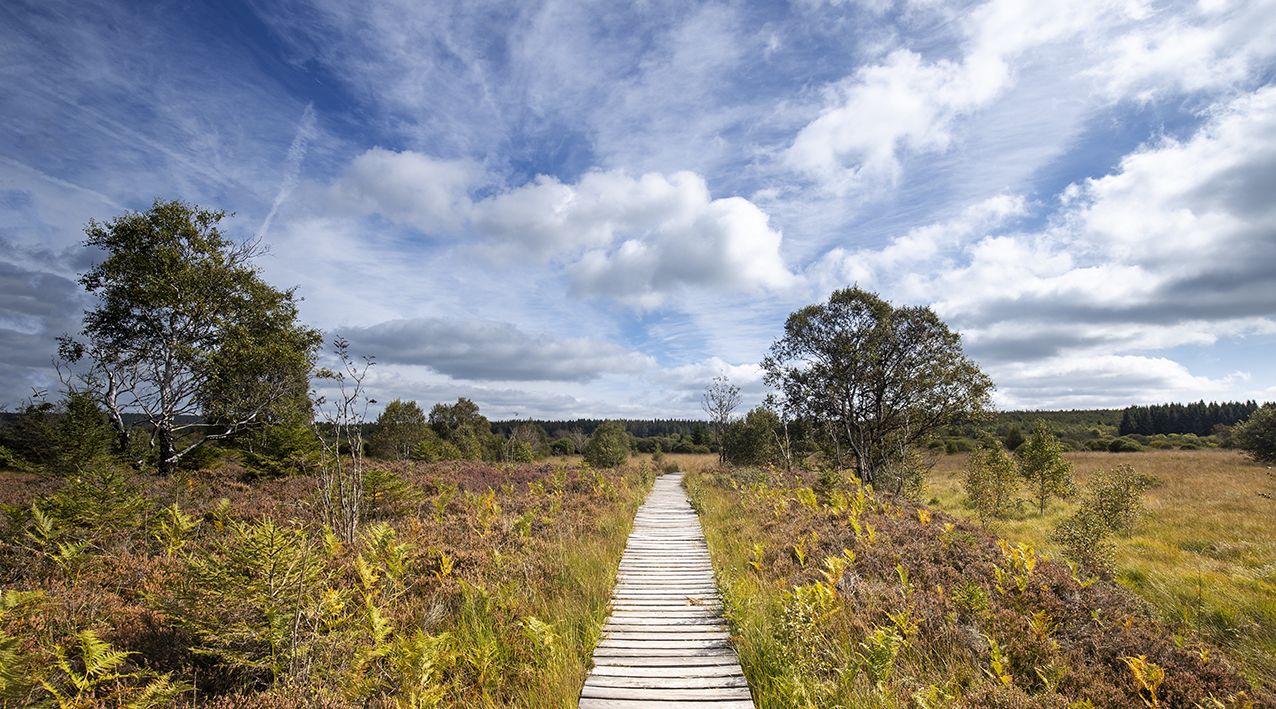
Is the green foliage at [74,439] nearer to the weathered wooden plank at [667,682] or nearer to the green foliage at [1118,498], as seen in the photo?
the weathered wooden plank at [667,682]

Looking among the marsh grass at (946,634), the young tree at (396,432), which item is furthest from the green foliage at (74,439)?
the young tree at (396,432)

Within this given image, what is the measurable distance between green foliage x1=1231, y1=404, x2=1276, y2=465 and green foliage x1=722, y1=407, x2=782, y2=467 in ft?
102

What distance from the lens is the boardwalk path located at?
177 inches

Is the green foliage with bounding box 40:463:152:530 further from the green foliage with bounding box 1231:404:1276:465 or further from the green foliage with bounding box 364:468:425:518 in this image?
the green foliage with bounding box 1231:404:1276:465

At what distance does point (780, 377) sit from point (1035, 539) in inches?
436

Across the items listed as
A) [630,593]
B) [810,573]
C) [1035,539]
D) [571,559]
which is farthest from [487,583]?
[1035,539]

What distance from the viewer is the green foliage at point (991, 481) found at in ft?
59.8

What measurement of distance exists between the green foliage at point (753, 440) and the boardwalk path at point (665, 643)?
22.5m

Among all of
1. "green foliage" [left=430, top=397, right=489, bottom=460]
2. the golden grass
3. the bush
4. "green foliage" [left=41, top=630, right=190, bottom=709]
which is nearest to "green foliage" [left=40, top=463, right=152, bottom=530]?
"green foliage" [left=41, top=630, right=190, bottom=709]

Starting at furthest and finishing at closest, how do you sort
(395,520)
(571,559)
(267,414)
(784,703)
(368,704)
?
1. (267,414)
2. (395,520)
3. (571,559)
4. (784,703)
5. (368,704)

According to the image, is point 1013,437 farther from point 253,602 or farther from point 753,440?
point 253,602

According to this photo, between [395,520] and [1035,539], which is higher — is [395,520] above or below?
above

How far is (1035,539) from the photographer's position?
1400 cm

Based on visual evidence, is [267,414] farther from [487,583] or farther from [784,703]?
[784,703]
